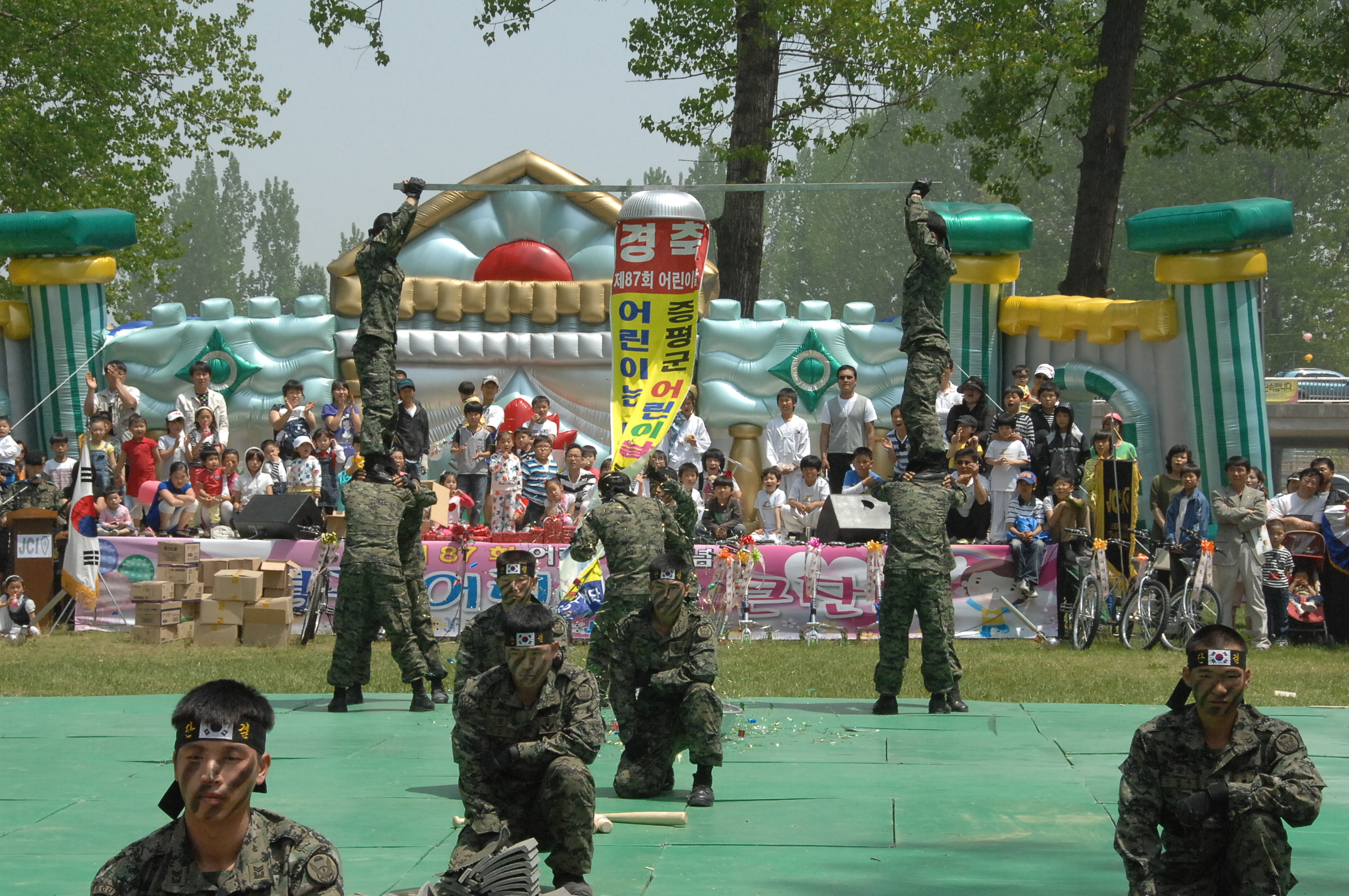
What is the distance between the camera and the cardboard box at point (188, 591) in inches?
592

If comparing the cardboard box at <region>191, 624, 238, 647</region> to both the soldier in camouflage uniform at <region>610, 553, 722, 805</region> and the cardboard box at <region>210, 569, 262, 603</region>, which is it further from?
the soldier in camouflage uniform at <region>610, 553, 722, 805</region>

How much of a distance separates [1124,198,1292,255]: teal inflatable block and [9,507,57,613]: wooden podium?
1226cm

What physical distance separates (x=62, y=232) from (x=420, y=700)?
1081 centimetres

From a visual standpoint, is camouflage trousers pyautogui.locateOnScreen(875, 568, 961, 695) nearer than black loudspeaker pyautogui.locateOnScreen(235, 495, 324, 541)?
Yes

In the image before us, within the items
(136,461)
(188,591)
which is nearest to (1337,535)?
(188,591)

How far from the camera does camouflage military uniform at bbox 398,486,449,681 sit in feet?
37.4

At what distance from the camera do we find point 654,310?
1391 cm

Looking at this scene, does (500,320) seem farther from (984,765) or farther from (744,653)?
(984,765)

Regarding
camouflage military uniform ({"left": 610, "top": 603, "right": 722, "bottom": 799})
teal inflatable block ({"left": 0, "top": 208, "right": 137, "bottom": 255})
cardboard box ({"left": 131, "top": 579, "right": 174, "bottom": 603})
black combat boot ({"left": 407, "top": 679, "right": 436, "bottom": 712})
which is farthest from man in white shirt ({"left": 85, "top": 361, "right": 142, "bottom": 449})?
camouflage military uniform ({"left": 610, "top": 603, "right": 722, "bottom": 799})

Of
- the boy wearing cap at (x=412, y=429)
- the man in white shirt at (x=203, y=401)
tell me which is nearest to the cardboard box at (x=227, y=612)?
the boy wearing cap at (x=412, y=429)

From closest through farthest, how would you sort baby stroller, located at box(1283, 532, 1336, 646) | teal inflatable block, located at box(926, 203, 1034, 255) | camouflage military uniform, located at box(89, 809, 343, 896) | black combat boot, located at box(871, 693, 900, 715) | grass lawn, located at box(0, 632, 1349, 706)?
1. camouflage military uniform, located at box(89, 809, 343, 896)
2. black combat boot, located at box(871, 693, 900, 715)
3. grass lawn, located at box(0, 632, 1349, 706)
4. baby stroller, located at box(1283, 532, 1336, 646)
5. teal inflatable block, located at box(926, 203, 1034, 255)

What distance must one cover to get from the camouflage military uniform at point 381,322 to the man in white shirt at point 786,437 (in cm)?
664

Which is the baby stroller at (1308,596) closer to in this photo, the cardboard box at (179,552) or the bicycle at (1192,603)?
the bicycle at (1192,603)

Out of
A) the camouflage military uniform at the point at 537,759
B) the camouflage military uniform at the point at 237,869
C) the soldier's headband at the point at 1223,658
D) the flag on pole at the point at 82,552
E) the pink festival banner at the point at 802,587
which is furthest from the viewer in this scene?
the flag on pole at the point at 82,552
